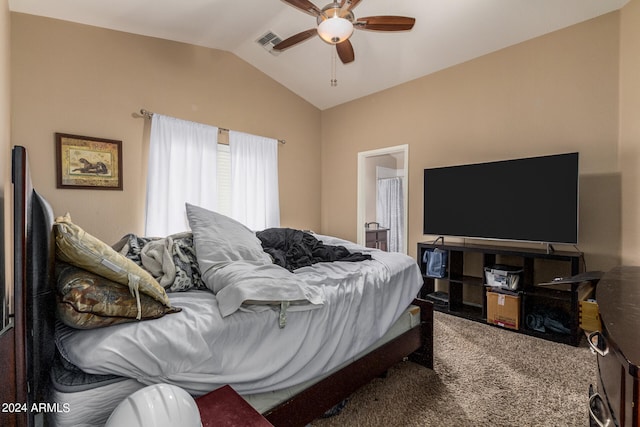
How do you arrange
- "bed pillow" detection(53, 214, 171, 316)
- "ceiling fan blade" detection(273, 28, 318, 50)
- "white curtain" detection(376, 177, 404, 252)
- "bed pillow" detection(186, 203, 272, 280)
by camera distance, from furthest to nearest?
"white curtain" detection(376, 177, 404, 252), "ceiling fan blade" detection(273, 28, 318, 50), "bed pillow" detection(186, 203, 272, 280), "bed pillow" detection(53, 214, 171, 316)

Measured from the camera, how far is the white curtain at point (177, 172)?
315 centimetres

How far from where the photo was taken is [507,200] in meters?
2.90

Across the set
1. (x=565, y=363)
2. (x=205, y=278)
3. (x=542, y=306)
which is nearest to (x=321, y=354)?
(x=205, y=278)

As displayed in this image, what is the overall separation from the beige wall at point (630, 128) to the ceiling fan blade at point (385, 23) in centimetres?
180

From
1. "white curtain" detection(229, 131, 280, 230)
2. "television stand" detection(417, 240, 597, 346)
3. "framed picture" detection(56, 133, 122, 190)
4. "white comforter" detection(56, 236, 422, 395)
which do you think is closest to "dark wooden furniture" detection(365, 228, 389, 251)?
"television stand" detection(417, 240, 597, 346)

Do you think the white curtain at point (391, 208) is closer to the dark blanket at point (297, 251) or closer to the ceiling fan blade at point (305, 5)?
the dark blanket at point (297, 251)

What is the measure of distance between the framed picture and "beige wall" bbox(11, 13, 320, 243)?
59 mm

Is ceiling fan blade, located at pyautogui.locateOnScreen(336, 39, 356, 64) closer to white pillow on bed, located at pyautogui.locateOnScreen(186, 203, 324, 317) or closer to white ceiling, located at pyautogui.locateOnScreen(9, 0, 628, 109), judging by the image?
white ceiling, located at pyautogui.locateOnScreen(9, 0, 628, 109)

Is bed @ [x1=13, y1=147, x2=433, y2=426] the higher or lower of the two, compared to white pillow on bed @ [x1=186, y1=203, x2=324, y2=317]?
lower

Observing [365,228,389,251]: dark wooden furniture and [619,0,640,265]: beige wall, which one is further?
[365,228,389,251]: dark wooden furniture

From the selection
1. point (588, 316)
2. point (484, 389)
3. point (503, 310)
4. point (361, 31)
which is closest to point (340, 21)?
point (361, 31)

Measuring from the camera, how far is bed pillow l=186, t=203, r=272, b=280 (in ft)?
5.28

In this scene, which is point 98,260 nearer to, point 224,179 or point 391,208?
point 224,179

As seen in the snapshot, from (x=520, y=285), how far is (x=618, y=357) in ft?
8.37
